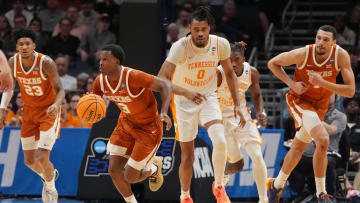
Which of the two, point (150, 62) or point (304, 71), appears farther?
point (150, 62)

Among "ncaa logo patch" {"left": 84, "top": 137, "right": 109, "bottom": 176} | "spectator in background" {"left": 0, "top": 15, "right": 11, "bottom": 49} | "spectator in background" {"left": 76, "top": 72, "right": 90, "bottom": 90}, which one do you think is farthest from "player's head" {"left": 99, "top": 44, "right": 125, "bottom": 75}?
"spectator in background" {"left": 0, "top": 15, "right": 11, "bottom": 49}

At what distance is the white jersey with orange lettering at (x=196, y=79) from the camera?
7973mm

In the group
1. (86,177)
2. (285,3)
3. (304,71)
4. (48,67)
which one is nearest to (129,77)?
(48,67)

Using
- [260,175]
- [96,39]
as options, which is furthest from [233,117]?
[96,39]

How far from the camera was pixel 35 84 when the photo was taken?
8844 millimetres

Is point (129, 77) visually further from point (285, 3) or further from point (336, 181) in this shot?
point (285, 3)

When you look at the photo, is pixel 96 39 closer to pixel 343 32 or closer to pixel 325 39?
pixel 343 32

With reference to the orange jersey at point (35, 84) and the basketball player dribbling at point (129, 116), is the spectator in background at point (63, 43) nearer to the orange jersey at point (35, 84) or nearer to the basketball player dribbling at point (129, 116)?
the orange jersey at point (35, 84)

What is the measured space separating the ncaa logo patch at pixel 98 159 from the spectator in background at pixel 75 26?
4687mm

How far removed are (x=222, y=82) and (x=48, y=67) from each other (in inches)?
93.4

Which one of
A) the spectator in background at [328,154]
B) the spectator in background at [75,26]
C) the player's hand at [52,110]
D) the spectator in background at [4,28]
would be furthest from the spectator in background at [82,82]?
the spectator in background at [328,154]

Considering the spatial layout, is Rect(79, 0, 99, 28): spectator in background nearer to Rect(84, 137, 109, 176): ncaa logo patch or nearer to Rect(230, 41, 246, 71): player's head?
Rect(84, 137, 109, 176): ncaa logo patch

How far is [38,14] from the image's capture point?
49.9 ft

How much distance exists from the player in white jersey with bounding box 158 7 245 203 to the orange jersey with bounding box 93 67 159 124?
284mm
